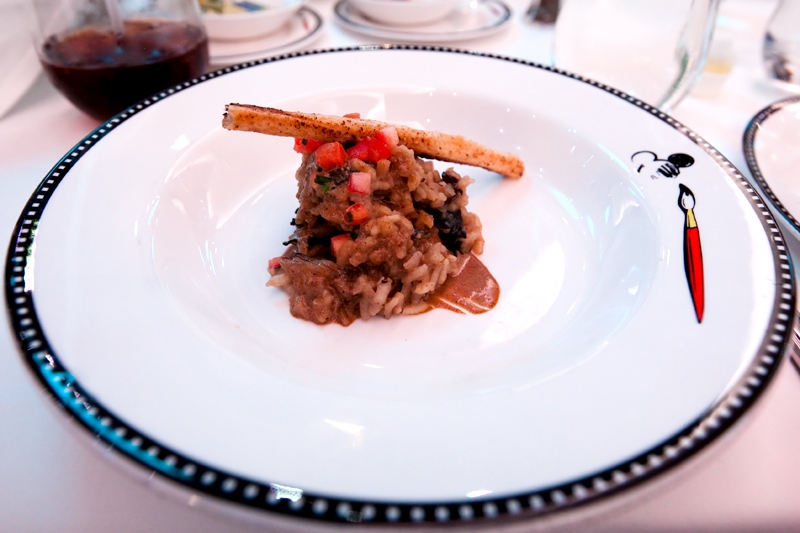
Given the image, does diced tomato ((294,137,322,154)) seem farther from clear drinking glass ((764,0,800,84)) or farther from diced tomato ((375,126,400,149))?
clear drinking glass ((764,0,800,84))

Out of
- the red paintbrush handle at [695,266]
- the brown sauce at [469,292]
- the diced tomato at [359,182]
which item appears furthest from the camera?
the brown sauce at [469,292]

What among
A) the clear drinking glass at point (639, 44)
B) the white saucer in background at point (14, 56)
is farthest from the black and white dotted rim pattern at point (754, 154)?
the white saucer in background at point (14, 56)

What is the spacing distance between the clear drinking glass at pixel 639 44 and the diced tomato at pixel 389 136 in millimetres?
2017

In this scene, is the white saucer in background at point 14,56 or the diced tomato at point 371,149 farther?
the white saucer in background at point 14,56

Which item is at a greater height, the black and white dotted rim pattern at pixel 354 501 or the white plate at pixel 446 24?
the white plate at pixel 446 24

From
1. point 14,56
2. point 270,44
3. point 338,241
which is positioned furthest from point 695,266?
point 14,56

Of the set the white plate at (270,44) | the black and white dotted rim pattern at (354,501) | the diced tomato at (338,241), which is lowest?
the diced tomato at (338,241)

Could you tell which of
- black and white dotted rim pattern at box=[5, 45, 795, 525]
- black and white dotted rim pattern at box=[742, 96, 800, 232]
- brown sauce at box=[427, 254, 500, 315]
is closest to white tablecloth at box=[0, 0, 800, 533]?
black and white dotted rim pattern at box=[5, 45, 795, 525]

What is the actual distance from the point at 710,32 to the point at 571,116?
1.18 m

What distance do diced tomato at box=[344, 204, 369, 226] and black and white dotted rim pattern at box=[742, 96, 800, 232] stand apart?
176cm

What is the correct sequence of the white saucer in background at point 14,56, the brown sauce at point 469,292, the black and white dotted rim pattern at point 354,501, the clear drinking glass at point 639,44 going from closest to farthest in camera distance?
the black and white dotted rim pattern at point 354,501 → the brown sauce at point 469,292 → the white saucer in background at point 14,56 → the clear drinking glass at point 639,44

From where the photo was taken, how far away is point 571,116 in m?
2.48

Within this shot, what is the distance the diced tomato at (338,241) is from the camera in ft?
6.16

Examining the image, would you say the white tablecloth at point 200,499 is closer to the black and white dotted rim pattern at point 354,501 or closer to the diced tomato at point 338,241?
the black and white dotted rim pattern at point 354,501
